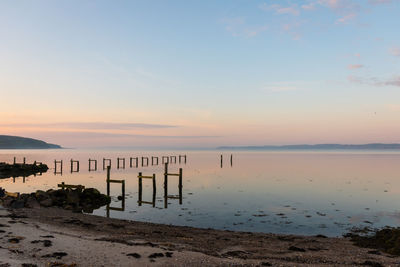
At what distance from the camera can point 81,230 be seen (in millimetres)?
17766

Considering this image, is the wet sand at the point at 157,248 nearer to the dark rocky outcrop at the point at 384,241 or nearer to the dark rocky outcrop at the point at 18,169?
the dark rocky outcrop at the point at 384,241

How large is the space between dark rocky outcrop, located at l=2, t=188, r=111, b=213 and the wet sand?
→ 6.20m

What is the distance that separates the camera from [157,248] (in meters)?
13.6

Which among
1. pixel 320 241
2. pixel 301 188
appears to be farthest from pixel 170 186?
pixel 320 241

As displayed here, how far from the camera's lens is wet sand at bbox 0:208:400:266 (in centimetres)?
1184

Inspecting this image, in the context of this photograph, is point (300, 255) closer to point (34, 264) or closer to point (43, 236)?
point (34, 264)

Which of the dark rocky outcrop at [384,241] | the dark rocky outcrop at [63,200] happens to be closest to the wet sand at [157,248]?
the dark rocky outcrop at [384,241]

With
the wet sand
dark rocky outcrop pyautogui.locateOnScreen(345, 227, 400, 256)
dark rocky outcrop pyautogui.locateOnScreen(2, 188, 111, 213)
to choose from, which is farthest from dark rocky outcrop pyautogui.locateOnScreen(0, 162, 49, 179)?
dark rocky outcrop pyautogui.locateOnScreen(345, 227, 400, 256)

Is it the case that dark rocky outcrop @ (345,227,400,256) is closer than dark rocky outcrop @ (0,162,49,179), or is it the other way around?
dark rocky outcrop @ (345,227,400,256)

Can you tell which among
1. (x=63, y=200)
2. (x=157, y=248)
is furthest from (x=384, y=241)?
(x=63, y=200)

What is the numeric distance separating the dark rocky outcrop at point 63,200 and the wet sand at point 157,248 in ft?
20.3

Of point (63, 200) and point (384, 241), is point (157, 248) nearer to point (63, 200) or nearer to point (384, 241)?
point (384, 241)

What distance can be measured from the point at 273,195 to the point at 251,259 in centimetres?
2732

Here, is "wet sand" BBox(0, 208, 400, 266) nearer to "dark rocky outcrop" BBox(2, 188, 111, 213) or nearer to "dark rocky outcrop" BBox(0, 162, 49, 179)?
"dark rocky outcrop" BBox(2, 188, 111, 213)
